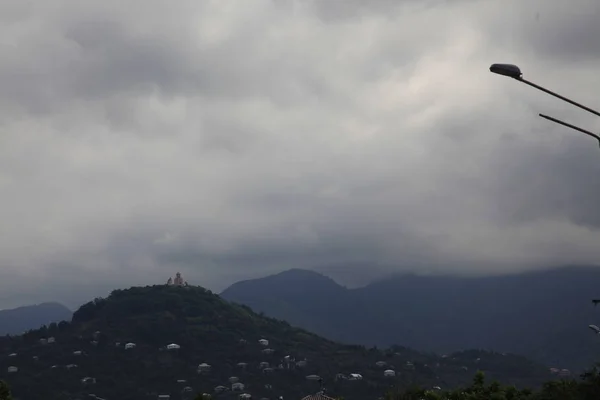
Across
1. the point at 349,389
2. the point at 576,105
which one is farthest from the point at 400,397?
the point at 349,389

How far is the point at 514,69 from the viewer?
22719 millimetres

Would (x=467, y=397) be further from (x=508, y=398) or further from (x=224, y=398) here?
(x=224, y=398)

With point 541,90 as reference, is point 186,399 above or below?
below

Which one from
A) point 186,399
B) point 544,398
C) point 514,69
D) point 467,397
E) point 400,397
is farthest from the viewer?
point 186,399

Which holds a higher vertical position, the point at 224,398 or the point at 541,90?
the point at 541,90

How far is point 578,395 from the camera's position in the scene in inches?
2144

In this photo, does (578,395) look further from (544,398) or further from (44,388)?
(44,388)

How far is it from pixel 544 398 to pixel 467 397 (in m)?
6.97

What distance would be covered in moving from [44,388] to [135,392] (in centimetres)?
2168

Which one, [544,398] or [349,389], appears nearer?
[544,398]

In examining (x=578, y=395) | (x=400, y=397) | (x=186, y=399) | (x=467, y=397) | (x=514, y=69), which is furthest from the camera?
(x=186, y=399)

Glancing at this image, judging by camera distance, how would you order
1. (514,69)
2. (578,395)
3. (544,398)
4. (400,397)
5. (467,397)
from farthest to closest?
(400,397) < (467,397) < (544,398) < (578,395) < (514,69)

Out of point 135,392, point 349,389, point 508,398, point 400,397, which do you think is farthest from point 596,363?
point 135,392

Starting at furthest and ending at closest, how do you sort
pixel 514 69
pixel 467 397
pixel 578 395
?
pixel 467 397 < pixel 578 395 < pixel 514 69
